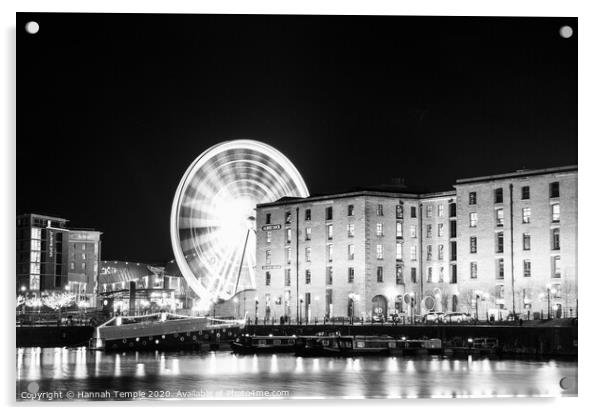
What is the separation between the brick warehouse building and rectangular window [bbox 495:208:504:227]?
0.04m

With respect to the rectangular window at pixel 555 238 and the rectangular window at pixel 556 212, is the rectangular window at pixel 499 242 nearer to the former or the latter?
the rectangular window at pixel 555 238

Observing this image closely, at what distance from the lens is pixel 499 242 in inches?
1575

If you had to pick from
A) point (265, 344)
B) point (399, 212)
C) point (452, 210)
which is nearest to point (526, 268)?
point (452, 210)

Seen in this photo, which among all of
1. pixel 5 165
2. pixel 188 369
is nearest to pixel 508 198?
pixel 188 369

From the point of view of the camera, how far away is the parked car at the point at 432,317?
40.1 metres

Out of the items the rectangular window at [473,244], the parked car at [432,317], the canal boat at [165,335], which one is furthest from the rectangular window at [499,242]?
the canal boat at [165,335]

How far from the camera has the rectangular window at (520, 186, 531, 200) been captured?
3769 cm

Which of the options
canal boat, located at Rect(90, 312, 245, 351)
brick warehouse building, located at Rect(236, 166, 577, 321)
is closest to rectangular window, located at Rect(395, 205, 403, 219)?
brick warehouse building, located at Rect(236, 166, 577, 321)

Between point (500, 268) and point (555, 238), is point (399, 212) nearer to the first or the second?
point (500, 268)

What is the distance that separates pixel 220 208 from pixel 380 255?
9.09m

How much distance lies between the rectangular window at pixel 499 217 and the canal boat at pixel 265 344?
7935mm
